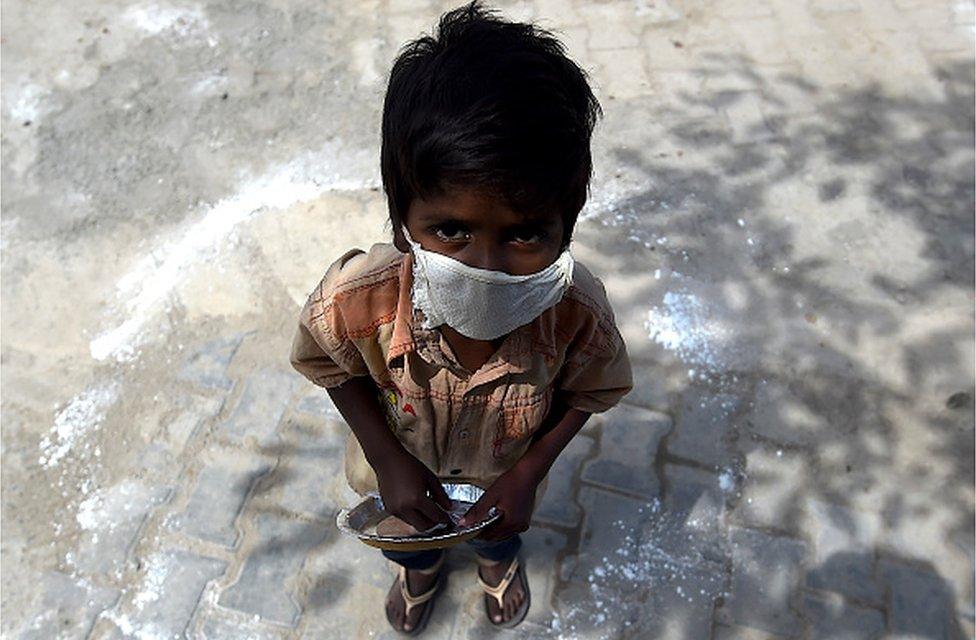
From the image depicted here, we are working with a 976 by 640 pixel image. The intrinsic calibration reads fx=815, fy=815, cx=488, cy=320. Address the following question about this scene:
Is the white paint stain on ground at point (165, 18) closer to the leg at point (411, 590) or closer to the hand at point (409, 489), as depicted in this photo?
the leg at point (411, 590)

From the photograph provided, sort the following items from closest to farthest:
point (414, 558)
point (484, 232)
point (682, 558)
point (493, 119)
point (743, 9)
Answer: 1. point (493, 119)
2. point (484, 232)
3. point (414, 558)
4. point (682, 558)
5. point (743, 9)

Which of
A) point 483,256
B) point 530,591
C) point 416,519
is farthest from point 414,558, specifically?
point 483,256

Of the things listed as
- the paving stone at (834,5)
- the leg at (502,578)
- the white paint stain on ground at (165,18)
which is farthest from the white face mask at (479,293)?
the paving stone at (834,5)

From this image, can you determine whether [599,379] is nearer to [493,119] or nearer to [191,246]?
[493,119]

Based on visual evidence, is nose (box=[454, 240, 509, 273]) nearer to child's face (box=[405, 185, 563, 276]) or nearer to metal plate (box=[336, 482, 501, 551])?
child's face (box=[405, 185, 563, 276])

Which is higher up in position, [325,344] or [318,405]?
[325,344]

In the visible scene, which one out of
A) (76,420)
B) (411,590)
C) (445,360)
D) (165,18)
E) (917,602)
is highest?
(445,360)

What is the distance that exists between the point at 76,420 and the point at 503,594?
165 centimetres

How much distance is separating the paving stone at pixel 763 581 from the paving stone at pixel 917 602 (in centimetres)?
29

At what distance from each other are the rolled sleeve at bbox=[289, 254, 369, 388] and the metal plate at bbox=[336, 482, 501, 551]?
334 millimetres

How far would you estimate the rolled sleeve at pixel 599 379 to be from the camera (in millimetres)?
1640

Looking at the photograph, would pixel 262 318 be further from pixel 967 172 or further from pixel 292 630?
pixel 967 172

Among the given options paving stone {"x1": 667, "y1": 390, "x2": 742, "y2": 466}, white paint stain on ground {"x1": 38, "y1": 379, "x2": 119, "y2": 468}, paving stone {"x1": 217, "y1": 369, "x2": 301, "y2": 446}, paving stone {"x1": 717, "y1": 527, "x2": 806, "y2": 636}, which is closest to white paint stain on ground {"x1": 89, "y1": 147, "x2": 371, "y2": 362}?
white paint stain on ground {"x1": 38, "y1": 379, "x2": 119, "y2": 468}

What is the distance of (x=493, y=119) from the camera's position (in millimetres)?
1139
